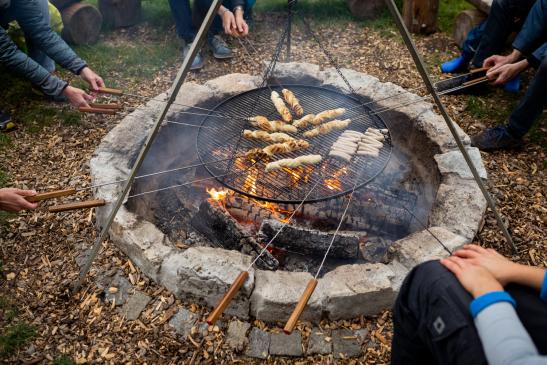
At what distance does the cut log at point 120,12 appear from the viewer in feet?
21.1

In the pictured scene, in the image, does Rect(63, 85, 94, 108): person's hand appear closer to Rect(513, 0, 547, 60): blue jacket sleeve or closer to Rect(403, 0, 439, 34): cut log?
Rect(513, 0, 547, 60): blue jacket sleeve

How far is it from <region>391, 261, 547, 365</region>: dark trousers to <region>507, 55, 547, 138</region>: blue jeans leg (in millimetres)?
2823

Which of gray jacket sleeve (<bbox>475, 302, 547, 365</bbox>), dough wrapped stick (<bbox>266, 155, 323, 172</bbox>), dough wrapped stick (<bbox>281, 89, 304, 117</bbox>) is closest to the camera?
gray jacket sleeve (<bbox>475, 302, 547, 365</bbox>)

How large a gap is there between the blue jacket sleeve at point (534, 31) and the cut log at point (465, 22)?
5.43 ft

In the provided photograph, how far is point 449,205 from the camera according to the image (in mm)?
3363

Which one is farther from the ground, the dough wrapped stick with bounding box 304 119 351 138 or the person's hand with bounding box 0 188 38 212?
the person's hand with bounding box 0 188 38 212

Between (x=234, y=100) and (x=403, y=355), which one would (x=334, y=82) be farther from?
(x=403, y=355)

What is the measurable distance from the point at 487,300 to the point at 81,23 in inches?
245

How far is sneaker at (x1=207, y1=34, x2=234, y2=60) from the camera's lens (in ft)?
19.7

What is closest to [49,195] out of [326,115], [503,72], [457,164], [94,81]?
[94,81]

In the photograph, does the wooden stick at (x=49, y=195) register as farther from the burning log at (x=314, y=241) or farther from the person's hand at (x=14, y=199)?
the burning log at (x=314, y=241)

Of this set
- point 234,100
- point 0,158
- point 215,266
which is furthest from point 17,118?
point 215,266

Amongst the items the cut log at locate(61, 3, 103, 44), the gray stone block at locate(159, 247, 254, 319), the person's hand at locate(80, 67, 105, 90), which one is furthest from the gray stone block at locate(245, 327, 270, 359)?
the cut log at locate(61, 3, 103, 44)

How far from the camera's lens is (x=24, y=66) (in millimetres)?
4227
